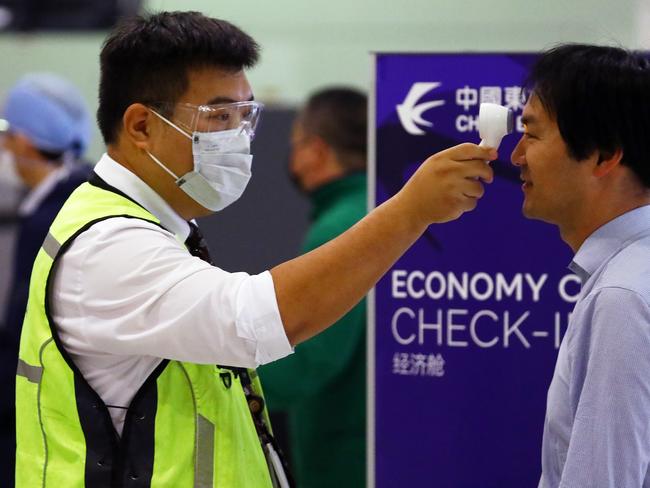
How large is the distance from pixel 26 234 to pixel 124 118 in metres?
1.44

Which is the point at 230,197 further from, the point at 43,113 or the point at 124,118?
the point at 43,113

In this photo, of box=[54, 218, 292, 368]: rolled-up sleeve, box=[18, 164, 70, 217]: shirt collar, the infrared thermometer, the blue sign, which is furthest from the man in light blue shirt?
box=[18, 164, 70, 217]: shirt collar

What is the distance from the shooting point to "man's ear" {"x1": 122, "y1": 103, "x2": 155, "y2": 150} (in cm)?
166

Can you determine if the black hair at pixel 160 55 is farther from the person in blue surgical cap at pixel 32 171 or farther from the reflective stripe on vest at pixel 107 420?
the person in blue surgical cap at pixel 32 171

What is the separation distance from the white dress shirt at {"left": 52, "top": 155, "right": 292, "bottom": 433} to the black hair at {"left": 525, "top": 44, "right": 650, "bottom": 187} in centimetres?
52

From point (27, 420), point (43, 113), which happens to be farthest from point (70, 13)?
point (27, 420)

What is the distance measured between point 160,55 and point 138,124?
4.6 inches

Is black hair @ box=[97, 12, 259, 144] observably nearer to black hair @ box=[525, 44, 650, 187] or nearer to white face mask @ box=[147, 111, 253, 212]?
white face mask @ box=[147, 111, 253, 212]

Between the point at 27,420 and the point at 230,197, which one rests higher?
the point at 230,197

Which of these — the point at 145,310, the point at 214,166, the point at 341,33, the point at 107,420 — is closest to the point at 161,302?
the point at 145,310

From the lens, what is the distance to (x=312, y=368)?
2.83 m

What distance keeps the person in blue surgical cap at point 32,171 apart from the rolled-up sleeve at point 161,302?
5.05 feet

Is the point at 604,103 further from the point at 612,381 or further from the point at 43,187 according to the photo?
the point at 43,187

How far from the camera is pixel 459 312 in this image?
2.22 metres
